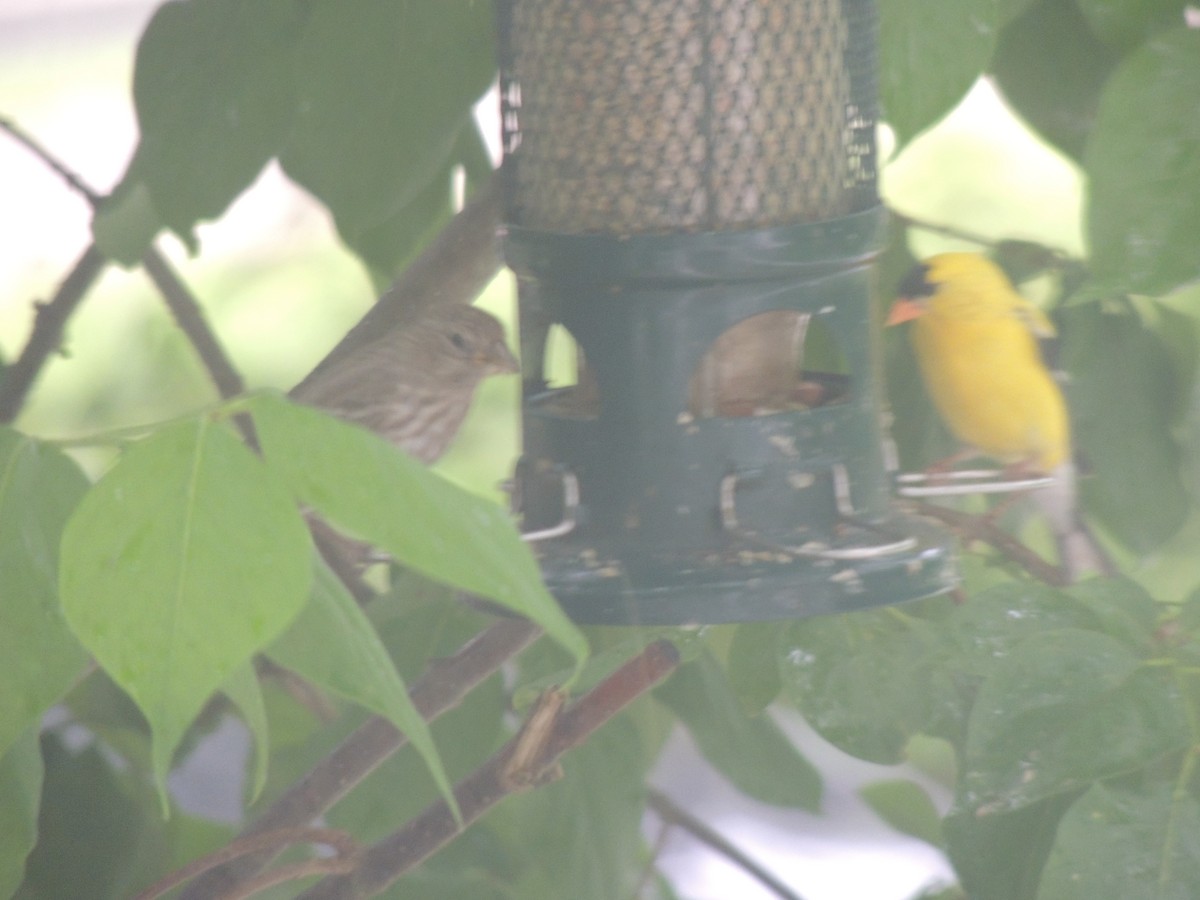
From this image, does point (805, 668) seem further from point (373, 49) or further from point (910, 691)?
point (373, 49)

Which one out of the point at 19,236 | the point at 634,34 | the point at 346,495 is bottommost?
the point at 19,236

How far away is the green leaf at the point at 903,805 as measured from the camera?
9.05 feet

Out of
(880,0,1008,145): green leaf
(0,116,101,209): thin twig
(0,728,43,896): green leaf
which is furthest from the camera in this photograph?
(0,116,101,209): thin twig

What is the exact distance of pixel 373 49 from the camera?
2.25 metres

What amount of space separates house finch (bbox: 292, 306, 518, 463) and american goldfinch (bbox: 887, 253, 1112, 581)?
867mm

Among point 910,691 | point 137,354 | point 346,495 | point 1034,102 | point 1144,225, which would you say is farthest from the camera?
point 137,354

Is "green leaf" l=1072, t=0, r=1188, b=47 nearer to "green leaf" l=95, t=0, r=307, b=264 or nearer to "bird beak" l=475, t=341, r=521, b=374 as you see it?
"green leaf" l=95, t=0, r=307, b=264

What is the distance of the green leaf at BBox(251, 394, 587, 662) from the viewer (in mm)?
1074

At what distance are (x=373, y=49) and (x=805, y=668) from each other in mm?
993

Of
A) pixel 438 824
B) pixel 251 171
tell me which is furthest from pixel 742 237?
pixel 438 824

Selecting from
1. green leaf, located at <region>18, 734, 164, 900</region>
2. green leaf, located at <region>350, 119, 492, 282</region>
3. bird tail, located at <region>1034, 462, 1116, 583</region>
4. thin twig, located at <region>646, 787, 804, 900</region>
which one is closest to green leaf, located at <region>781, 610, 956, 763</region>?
thin twig, located at <region>646, 787, 804, 900</region>

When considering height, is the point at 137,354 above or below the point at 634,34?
below

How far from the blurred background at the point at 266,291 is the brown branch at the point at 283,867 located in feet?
3.44

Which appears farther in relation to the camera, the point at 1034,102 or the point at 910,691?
the point at 1034,102
